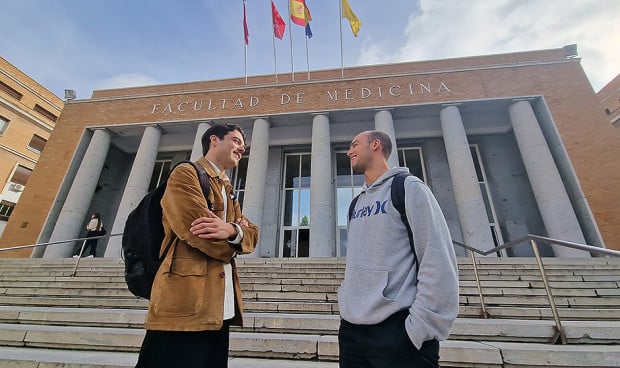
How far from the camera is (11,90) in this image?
78.1 ft

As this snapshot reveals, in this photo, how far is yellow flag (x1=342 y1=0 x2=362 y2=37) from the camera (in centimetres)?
1462

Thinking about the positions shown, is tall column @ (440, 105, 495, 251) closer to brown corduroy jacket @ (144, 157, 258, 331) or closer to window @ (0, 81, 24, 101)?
brown corduroy jacket @ (144, 157, 258, 331)

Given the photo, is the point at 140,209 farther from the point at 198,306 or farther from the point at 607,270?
the point at 607,270

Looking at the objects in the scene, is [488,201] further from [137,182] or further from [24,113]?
[24,113]

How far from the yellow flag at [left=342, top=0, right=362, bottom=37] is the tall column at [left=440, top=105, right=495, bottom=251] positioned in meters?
6.39

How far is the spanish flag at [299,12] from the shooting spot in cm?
1479

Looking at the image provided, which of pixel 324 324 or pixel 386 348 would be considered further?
pixel 324 324

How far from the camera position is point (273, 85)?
14211 mm

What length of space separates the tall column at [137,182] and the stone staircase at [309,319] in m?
4.28

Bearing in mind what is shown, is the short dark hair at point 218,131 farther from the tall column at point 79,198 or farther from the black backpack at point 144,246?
the tall column at point 79,198

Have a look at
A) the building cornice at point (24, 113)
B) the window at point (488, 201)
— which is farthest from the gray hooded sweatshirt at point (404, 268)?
the building cornice at point (24, 113)

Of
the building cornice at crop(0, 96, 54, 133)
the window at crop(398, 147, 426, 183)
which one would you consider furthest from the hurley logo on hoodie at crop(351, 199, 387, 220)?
the building cornice at crop(0, 96, 54, 133)

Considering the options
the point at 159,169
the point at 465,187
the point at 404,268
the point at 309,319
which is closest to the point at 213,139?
the point at 404,268

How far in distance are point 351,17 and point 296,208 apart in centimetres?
1054
